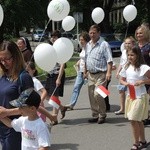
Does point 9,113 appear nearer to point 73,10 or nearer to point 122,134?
point 122,134

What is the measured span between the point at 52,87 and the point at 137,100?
7.78 ft

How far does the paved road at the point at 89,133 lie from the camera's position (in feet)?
21.0

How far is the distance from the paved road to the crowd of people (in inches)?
8.2

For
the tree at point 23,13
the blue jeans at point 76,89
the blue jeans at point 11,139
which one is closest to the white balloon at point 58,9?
the blue jeans at point 11,139

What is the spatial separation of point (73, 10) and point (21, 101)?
40.2m

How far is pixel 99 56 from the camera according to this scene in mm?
7703

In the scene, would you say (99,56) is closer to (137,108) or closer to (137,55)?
(137,55)

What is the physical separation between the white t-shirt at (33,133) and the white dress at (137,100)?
258cm

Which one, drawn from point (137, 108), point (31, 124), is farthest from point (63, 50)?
point (31, 124)

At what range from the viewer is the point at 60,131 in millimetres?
7379

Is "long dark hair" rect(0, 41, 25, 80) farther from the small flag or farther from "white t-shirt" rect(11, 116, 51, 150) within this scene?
the small flag

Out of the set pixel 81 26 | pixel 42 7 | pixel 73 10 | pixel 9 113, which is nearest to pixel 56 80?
pixel 9 113

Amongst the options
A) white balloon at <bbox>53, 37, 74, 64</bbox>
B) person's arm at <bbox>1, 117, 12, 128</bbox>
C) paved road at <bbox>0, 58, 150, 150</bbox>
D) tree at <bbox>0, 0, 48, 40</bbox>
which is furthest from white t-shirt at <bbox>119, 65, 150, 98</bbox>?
tree at <bbox>0, 0, 48, 40</bbox>

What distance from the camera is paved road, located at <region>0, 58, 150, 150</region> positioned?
21.0 ft
